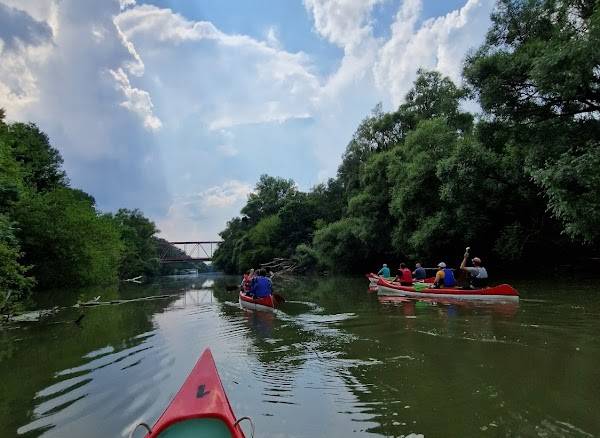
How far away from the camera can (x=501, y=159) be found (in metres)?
22.9

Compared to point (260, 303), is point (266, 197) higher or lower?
higher

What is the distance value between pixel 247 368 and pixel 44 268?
32222mm

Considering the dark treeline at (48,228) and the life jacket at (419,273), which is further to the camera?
the dark treeline at (48,228)

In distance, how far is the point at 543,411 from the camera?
5199mm

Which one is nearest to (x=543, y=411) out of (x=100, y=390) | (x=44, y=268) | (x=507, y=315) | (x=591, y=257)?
(x=100, y=390)

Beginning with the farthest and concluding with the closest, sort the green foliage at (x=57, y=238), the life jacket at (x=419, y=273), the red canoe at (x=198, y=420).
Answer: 1. the green foliage at (x=57, y=238)
2. the life jacket at (x=419, y=273)
3. the red canoe at (x=198, y=420)

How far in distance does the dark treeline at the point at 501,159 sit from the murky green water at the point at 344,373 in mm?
6012

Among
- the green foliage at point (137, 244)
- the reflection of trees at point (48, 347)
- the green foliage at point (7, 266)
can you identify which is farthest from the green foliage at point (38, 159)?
the reflection of trees at point (48, 347)

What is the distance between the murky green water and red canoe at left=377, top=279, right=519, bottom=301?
0.81m

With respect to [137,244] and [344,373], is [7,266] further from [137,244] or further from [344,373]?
[137,244]

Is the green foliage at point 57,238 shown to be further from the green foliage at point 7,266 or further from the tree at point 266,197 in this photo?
the tree at point 266,197

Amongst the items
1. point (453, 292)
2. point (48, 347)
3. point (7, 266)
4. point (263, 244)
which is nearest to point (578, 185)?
point (453, 292)

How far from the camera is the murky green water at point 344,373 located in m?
5.30

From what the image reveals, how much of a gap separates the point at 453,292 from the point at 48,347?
41.1 feet
